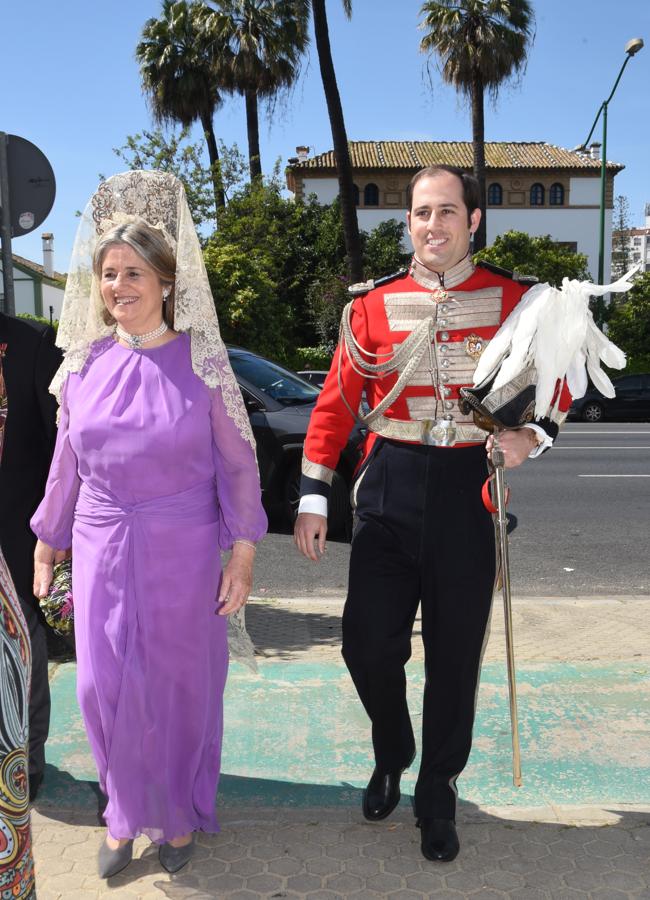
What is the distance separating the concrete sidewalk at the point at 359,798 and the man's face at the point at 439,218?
1.92m

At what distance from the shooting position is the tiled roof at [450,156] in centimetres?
5319

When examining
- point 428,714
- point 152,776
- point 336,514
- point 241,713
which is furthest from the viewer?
point 336,514

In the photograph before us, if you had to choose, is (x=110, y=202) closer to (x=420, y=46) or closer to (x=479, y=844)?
(x=479, y=844)

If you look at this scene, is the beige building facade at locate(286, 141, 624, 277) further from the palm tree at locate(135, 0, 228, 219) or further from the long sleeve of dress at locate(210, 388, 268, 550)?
the long sleeve of dress at locate(210, 388, 268, 550)

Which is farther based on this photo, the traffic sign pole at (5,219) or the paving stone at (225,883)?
the traffic sign pole at (5,219)

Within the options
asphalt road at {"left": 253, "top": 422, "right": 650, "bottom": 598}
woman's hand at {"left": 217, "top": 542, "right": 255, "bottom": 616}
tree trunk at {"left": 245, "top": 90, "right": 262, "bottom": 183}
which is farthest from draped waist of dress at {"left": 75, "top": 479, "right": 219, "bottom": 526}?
tree trunk at {"left": 245, "top": 90, "right": 262, "bottom": 183}

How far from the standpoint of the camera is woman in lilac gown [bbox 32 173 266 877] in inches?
112

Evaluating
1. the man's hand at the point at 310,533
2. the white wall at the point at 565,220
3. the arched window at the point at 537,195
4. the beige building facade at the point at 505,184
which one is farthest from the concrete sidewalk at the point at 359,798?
the arched window at the point at 537,195

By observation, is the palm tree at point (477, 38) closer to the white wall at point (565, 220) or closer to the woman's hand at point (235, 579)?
the white wall at point (565, 220)

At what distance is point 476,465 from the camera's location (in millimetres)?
3088

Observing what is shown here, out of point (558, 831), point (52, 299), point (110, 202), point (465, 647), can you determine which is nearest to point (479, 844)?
point (558, 831)

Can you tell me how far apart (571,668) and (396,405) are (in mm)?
2153

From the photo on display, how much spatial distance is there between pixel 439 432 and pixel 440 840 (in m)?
1.30

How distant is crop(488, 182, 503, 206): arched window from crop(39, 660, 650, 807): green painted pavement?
2074 inches
